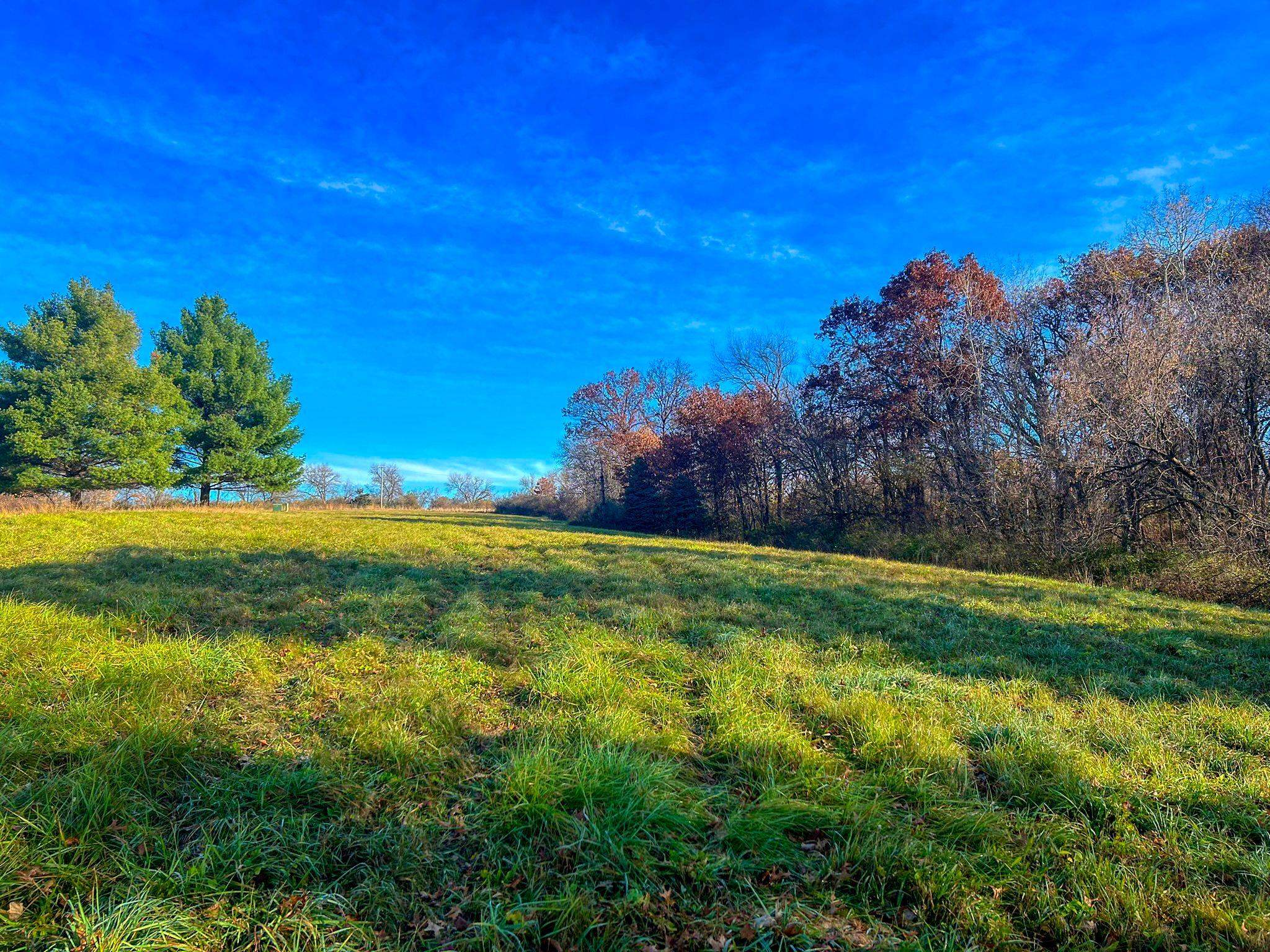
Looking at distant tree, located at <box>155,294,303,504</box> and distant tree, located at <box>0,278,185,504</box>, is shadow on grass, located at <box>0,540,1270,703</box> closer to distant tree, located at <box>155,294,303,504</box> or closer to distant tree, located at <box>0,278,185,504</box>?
distant tree, located at <box>0,278,185,504</box>

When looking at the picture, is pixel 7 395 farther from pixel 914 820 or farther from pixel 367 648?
pixel 914 820

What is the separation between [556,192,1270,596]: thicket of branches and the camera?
11.2 metres

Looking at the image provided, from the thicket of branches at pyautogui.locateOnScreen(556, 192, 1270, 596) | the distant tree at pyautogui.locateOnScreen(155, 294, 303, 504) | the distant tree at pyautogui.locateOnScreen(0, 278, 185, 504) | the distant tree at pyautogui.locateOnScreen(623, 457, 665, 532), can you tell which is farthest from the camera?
the distant tree at pyautogui.locateOnScreen(623, 457, 665, 532)

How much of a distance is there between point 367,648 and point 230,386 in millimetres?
28845

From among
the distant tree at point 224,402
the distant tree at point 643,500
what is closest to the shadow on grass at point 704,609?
the distant tree at point 643,500

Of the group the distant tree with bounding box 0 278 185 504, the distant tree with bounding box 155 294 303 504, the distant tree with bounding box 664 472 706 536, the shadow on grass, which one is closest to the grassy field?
the shadow on grass

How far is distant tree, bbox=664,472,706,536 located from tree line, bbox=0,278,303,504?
2208 centimetres

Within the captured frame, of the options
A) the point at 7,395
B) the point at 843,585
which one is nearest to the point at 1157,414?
the point at 843,585

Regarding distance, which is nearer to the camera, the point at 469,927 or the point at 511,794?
the point at 469,927

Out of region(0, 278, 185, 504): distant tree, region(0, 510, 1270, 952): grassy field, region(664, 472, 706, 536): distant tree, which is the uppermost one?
region(0, 278, 185, 504): distant tree

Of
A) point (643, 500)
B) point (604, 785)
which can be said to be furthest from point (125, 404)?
point (604, 785)

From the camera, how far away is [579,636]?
16.1 ft

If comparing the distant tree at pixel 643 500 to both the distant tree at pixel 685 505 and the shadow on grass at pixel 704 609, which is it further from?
the shadow on grass at pixel 704 609

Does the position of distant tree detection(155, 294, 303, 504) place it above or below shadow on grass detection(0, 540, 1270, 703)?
above
